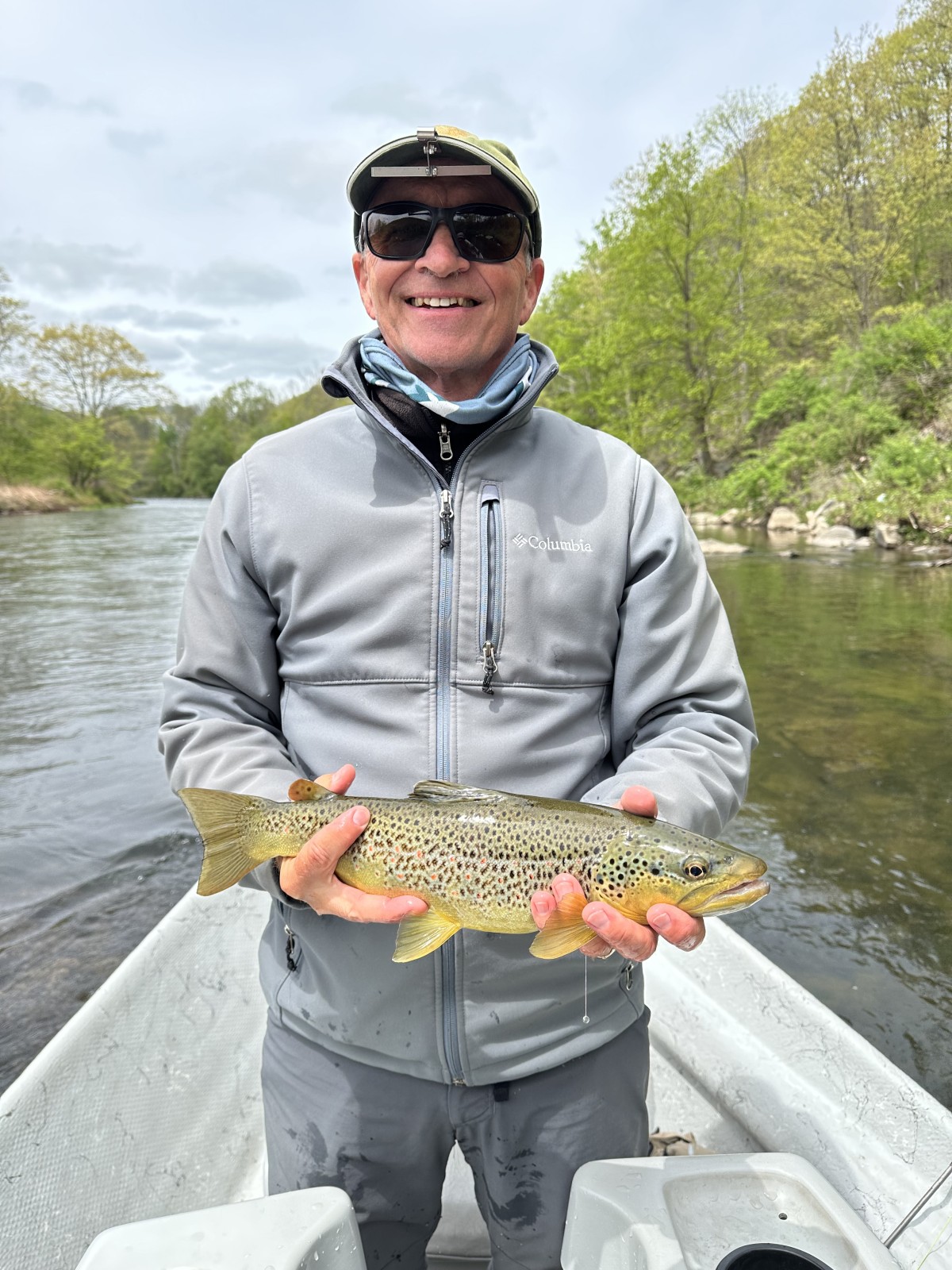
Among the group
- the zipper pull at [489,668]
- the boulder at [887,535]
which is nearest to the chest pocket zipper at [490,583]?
the zipper pull at [489,668]

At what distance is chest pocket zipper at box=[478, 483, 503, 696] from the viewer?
81.7 inches

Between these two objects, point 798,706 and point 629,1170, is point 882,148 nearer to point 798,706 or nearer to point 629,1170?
point 798,706

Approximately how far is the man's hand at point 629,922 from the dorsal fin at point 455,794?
22 centimetres

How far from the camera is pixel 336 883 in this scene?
6.31ft

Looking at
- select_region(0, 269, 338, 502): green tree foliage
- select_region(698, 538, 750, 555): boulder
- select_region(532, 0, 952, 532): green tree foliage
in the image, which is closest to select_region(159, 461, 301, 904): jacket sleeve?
select_region(698, 538, 750, 555): boulder

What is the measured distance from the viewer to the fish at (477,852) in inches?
73.8

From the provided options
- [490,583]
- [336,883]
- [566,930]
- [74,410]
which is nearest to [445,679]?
[490,583]

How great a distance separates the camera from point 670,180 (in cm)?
A: 2931

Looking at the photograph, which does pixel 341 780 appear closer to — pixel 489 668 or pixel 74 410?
pixel 489 668

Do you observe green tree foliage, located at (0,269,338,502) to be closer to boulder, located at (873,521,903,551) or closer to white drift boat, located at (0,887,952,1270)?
boulder, located at (873,521,903,551)

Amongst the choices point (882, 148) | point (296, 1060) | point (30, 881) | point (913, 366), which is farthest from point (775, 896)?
point (882, 148)

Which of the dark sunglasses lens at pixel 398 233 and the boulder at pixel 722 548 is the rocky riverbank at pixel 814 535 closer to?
the boulder at pixel 722 548

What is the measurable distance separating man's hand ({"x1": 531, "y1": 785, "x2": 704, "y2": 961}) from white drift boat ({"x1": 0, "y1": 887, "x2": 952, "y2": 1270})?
715 mm


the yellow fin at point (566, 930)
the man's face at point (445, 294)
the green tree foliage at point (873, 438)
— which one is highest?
the green tree foliage at point (873, 438)
